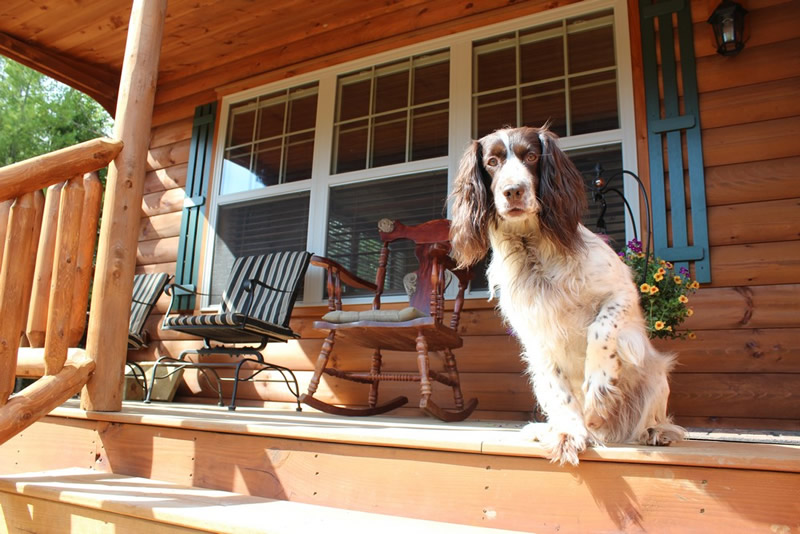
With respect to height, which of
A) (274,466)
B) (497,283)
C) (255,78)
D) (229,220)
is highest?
(255,78)

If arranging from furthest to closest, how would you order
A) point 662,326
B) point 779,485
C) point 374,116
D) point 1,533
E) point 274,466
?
point 374,116, point 662,326, point 1,533, point 274,466, point 779,485

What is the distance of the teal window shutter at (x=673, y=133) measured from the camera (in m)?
2.66

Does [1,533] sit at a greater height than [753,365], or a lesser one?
lesser

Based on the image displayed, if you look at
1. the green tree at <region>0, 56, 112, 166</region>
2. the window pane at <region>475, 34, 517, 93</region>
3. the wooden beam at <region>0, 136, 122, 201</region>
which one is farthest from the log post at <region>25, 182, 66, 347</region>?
the green tree at <region>0, 56, 112, 166</region>

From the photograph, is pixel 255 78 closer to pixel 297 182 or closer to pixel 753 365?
pixel 297 182

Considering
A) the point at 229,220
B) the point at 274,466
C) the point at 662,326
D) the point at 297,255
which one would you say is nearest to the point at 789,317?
the point at 662,326

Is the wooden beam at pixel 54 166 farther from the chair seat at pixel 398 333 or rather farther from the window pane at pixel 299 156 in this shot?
the window pane at pixel 299 156

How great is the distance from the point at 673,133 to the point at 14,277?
2.79 meters

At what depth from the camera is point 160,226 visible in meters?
4.35

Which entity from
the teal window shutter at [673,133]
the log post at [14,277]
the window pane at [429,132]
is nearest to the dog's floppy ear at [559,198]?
the teal window shutter at [673,133]

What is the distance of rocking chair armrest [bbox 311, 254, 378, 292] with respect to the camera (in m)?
2.99

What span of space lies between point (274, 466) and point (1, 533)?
2.82 ft

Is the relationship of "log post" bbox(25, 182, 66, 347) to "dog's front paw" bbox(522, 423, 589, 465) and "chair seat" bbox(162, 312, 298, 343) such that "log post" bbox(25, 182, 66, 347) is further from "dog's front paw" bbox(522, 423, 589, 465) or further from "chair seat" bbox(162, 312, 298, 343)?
"dog's front paw" bbox(522, 423, 589, 465)

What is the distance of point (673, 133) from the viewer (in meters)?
2.79
